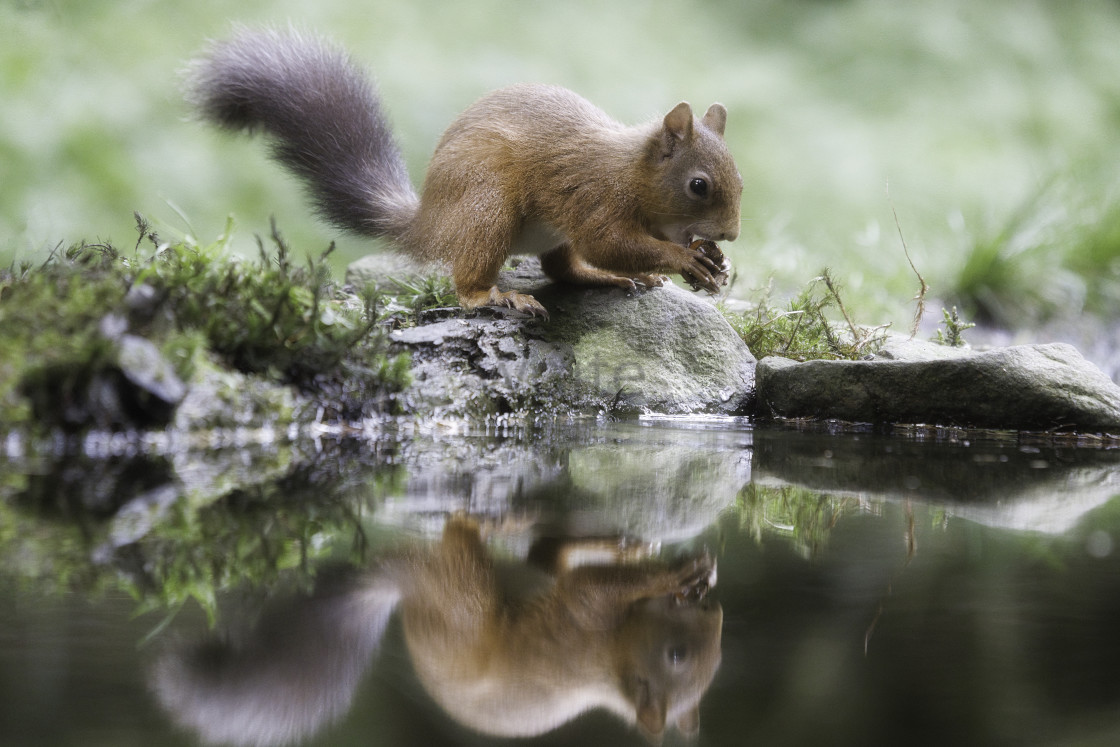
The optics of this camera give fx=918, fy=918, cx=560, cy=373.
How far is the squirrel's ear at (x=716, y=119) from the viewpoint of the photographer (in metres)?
3.90

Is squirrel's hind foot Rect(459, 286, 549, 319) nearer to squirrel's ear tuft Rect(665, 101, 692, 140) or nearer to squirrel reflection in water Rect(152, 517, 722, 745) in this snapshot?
squirrel's ear tuft Rect(665, 101, 692, 140)

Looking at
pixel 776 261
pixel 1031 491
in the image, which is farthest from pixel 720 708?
pixel 776 261

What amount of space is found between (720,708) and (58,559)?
891 millimetres

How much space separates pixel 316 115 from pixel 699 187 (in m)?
1.69

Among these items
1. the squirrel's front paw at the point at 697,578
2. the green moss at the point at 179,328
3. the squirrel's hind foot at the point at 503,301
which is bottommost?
the squirrel's front paw at the point at 697,578

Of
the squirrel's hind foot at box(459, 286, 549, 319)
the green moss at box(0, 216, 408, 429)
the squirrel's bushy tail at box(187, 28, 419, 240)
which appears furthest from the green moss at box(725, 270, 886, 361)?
the green moss at box(0, 216, 408, 429)

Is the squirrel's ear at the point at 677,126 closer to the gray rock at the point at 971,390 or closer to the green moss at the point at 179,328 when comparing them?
the gray rock at the point at 971,390

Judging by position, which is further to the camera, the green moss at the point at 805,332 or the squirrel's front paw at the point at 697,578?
the green moss at the point at 805,332

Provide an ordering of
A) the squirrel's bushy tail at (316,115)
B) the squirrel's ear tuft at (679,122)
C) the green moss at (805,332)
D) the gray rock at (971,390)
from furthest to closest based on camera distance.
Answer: the green moss at (805,332) < the squirrel's bushy tail at (316,115) < the squirrel's ear tuft at (679,122) < the gray rock at (971,390)

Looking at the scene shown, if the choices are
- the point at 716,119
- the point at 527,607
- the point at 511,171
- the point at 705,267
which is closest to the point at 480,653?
the point at 527,607

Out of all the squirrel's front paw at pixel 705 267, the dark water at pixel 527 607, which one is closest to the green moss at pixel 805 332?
the squirrel's front paw at pixel 705 267

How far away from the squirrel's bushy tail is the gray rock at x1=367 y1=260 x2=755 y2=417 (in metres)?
0.71

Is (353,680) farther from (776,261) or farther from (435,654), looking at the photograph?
(776,261)

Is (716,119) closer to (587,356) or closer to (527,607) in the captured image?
(587,356)
